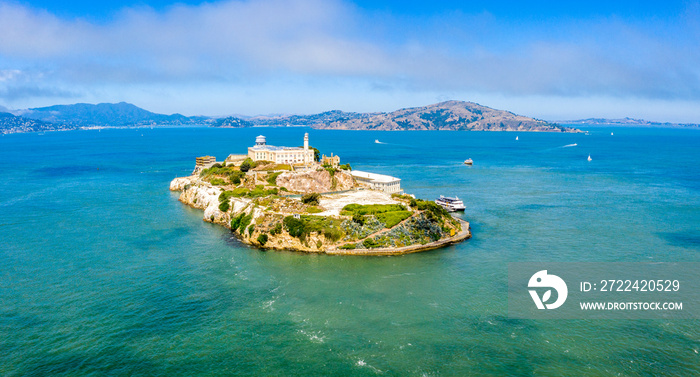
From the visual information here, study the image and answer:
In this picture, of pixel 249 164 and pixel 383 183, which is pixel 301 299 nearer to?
pixel 383 183

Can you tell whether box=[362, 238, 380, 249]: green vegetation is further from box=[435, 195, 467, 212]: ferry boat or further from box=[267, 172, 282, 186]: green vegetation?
box=[267, 172, 282, 186]: green vegetation

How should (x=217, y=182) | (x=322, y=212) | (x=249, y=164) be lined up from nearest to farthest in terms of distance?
(x=322, y=212)
(x=217, y=182)
(x=249, y=164)

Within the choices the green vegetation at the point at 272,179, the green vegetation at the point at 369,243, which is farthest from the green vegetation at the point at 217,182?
the green vegetation at the point at 369,243

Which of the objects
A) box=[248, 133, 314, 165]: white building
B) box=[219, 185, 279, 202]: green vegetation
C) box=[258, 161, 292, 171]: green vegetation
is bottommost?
box=[219, 185, 279, 202]: green vegetation

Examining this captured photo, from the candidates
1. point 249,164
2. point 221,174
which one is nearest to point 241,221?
point 221,174

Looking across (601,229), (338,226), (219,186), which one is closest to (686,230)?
(601,229)

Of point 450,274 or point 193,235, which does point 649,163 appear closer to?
point 450,274

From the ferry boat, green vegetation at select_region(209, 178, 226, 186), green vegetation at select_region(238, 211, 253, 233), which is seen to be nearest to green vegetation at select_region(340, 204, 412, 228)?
green vegetation at select_region(238, 211, 253, 233)
